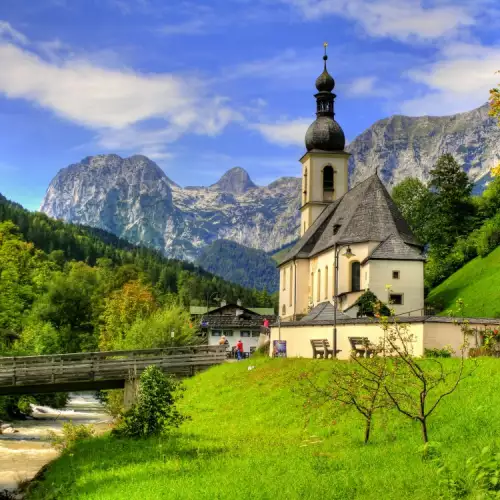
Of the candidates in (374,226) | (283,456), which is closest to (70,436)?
(283,456)

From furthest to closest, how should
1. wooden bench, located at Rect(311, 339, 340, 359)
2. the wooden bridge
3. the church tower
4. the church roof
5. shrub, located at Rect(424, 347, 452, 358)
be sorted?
1. the church tower
2. the church roof
3. the wooden bridge
4. wooden bench, located at Rect(311, 339, 340, 359)
5. shrub, located at Rect(424, 347, 452, 358)

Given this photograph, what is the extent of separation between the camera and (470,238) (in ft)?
225

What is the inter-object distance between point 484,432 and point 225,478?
224 inches

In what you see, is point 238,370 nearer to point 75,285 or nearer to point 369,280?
point 369,280

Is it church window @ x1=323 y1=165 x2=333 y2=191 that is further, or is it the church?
church window @ x1=323 y1=165 x2=333 y2=191

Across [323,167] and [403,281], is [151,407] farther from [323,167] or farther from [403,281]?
[323,167]

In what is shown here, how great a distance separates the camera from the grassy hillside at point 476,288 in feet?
171

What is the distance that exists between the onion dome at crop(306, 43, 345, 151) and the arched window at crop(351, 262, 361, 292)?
958 inches

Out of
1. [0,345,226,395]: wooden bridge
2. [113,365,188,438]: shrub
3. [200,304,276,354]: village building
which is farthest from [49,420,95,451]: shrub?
[200,304,276,354]: village building

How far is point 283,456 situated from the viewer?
1644 centimetres

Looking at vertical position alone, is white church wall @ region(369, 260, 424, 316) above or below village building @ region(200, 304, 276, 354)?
above

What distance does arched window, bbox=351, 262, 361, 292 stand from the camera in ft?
168

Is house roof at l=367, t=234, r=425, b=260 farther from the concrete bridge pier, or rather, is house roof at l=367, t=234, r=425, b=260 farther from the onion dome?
the onion dome

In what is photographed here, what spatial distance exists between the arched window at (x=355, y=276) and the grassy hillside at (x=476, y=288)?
760 cm
